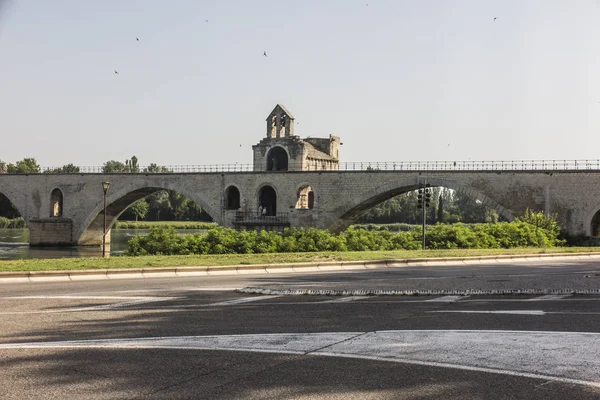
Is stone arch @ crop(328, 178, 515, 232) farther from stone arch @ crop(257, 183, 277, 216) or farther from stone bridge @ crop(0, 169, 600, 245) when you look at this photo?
stone arch @ crop(257, 183, 277, 216)

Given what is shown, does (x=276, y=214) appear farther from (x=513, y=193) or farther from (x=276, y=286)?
(x=276, y=286)

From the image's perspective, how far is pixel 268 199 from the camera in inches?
2697

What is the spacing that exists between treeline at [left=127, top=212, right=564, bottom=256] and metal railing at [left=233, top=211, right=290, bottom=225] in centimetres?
2140

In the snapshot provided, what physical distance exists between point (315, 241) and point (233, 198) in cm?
3135

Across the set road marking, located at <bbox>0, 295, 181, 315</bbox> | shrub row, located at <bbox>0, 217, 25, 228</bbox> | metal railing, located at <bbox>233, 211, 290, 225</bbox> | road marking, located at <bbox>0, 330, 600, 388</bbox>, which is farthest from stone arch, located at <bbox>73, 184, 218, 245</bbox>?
road marking, located at <bbox>0, 330, 600, 388</bbox>

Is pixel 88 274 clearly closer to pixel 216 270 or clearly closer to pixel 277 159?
pixel 216 270

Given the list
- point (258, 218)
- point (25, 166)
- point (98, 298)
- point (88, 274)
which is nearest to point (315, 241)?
point (88, 274)

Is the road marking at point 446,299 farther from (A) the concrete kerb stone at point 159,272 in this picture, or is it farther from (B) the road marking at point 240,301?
(A) the concrete kerb stone at point 159,272

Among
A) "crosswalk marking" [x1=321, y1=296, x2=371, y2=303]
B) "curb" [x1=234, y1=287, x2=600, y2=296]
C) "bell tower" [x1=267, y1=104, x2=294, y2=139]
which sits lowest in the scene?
"crosswalk marking" [x1=321, y1=296, x2=371, y2=303]

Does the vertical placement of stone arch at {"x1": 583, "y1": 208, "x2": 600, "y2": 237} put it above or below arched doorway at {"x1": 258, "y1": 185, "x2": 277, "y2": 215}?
below

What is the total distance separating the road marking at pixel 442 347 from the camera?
24.0 feet

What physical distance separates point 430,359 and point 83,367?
11.8ft

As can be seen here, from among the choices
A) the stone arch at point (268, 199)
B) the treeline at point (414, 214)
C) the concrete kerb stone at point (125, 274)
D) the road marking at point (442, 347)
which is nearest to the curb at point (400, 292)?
the road marking at point (442, 347)

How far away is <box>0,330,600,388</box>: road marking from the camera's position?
7.32 metres
